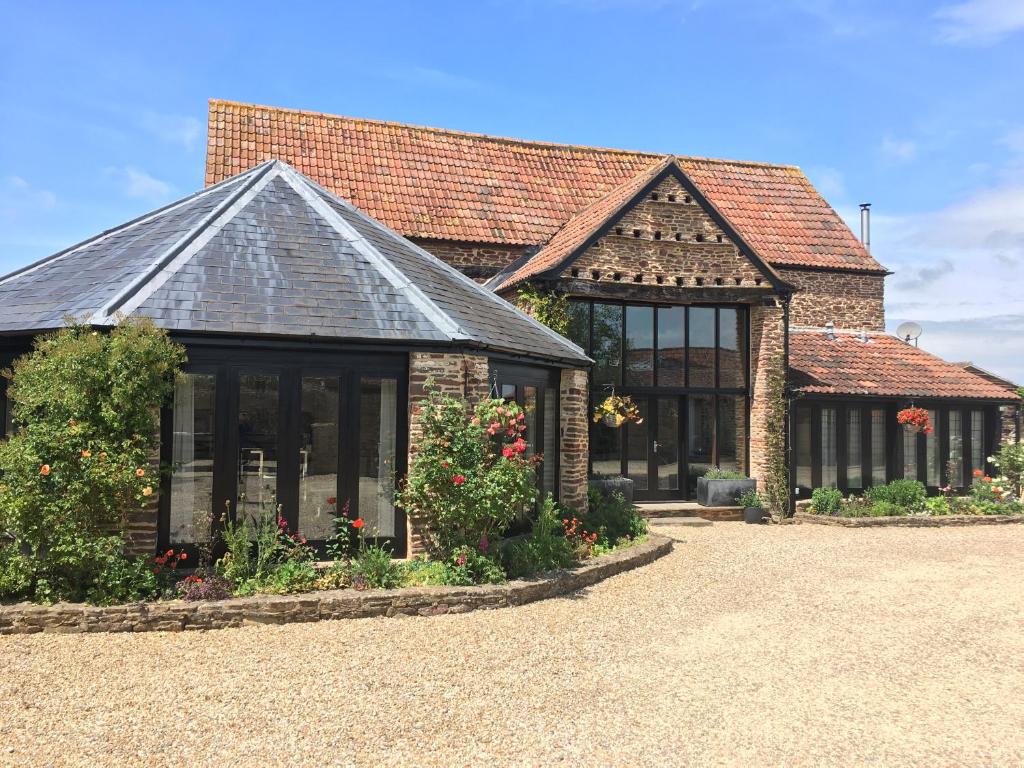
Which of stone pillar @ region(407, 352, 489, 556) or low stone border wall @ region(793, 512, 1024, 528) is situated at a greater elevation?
stone pillar @ region(407, 352, 489, 556)

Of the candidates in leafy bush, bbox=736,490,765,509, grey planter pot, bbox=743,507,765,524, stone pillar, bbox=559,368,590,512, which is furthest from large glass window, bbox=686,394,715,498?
stone pillar, bbox=559,368,590,512

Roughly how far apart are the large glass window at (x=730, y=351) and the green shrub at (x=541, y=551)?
7328 millimetres

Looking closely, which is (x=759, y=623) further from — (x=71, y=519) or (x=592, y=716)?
(x=71, y=519)

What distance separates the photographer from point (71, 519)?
7.71 metres

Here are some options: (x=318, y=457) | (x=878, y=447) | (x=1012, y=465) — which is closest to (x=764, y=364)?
(x=878, y=447)

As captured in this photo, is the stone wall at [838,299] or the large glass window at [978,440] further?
the stone wall at [838,299]

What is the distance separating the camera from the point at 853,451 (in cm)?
1684

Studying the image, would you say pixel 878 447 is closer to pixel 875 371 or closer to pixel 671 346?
→ pixel 875 371

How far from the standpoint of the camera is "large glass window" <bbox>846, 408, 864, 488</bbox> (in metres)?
16.8

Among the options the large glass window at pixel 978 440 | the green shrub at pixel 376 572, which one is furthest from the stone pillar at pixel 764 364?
the green shrub at pixel 376 572

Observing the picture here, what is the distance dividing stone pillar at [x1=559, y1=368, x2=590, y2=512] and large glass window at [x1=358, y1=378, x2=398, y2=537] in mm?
3614

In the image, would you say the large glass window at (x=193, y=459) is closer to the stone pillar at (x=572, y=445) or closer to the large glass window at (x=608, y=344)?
the stone pillar at (x=572, y=445)

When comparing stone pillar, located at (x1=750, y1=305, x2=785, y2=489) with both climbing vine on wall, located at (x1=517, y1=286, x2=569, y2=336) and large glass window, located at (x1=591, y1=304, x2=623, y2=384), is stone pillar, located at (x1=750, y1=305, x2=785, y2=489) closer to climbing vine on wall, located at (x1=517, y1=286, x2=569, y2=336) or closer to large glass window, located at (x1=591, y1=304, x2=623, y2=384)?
large glass window, located at (x1=591, y1=304, x2=623, y2=384)

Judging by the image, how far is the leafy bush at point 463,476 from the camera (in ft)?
29.1
